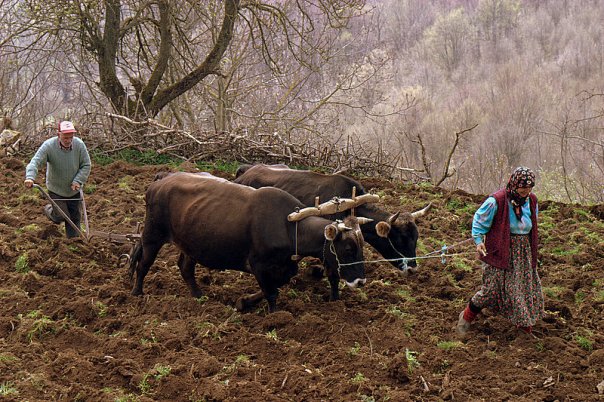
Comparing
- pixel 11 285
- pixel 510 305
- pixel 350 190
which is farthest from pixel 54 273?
pixel 510 305

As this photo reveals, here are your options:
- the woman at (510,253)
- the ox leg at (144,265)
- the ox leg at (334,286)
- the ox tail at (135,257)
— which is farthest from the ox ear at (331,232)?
the ox tail at (135,257)

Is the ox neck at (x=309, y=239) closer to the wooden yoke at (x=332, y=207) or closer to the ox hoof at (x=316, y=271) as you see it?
the wooden yoke at (x=332, y=207)

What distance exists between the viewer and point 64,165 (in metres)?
9.94

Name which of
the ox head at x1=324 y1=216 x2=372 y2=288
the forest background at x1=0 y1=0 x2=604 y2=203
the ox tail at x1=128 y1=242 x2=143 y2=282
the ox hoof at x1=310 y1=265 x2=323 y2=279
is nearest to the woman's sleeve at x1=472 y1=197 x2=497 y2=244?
the ox head at x1=324 y1=216 x2=372 y2=288

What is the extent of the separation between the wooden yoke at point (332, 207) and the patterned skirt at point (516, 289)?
6.09 ft

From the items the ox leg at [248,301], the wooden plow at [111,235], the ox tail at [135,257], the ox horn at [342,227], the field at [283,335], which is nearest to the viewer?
the field at [283,335]

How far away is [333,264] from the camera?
7.91 meters

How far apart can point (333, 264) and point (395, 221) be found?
56.0 inches

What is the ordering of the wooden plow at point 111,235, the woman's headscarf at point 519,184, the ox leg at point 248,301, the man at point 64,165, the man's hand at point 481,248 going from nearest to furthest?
1. the woman's headscarf at point 519,184
2. the man's hand at point 481,248
3. the ox leg at point 248,301
4. the wooden plow at point 111,235
5. the man at point 64,165

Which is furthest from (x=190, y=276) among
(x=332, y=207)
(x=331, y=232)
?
(x=331, y=232)

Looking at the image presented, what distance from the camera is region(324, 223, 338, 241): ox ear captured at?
7.66 m

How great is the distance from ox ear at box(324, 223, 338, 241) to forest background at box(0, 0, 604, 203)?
7.99 metres

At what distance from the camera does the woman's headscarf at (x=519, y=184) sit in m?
6.80

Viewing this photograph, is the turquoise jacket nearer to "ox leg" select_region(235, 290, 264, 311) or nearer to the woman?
"ox leg" select_region(235, 290, 264, 311)
